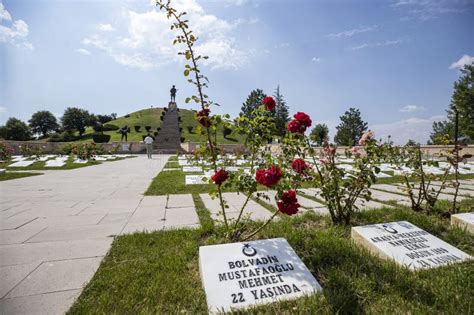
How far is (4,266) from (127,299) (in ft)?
5.02

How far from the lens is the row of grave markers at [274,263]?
5.48 ft

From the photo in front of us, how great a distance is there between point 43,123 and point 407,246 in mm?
88202

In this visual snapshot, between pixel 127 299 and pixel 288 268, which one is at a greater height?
pixel 288 268

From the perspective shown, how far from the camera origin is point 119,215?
3.95 meters

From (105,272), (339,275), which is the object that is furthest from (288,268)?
(105,272)

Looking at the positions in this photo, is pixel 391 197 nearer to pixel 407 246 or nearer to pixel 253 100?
pixel 407 246

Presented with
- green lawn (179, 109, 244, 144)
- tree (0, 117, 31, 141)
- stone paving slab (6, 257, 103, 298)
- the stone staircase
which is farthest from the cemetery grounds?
tree (0, 117, 31, 141)

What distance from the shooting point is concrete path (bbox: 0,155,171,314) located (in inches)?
71.9

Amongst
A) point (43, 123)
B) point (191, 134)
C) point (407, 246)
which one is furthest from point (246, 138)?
point (43, 123)

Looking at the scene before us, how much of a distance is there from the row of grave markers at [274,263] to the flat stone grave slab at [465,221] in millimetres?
891

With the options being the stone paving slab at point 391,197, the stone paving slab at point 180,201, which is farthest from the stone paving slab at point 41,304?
the stone paving slab at point 391,197

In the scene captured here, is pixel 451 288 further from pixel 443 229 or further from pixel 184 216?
pixel 184 216

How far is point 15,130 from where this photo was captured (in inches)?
2292

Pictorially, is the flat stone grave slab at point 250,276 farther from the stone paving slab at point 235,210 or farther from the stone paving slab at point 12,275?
the stone paving slab at point 12,275
